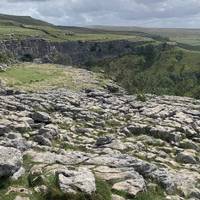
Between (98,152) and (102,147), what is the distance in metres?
3.39

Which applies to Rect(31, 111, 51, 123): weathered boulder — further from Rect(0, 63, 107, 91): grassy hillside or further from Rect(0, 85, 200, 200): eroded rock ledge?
Rect(0, 63, 107, 91): grassy hillside

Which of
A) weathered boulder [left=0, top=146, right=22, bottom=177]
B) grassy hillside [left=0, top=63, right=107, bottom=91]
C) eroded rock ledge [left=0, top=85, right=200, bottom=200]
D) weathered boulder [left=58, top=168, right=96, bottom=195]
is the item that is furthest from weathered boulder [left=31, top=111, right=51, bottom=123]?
grassy hillside [left=0, top=63, right=107, bottom=91]

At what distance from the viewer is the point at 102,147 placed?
38.2 metres

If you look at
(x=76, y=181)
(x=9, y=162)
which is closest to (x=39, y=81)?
(x=9, y=162)

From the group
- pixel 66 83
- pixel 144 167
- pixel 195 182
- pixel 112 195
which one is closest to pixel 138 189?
pixel 112 195

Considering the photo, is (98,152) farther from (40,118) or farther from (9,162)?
(40,118)

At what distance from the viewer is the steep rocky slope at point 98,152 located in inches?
874

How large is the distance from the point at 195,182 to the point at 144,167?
5.70 metres

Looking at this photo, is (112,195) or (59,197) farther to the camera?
(112,195)

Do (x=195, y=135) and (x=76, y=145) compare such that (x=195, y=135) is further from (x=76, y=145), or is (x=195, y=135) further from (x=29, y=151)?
(x=29, y=151)

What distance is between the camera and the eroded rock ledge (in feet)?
75.6

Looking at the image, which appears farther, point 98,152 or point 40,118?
point 40,118

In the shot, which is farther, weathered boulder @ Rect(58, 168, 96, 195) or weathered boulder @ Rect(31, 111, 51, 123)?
weathered boulder @ Rect(31, 111, 51, 123)

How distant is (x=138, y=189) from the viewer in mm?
23188
